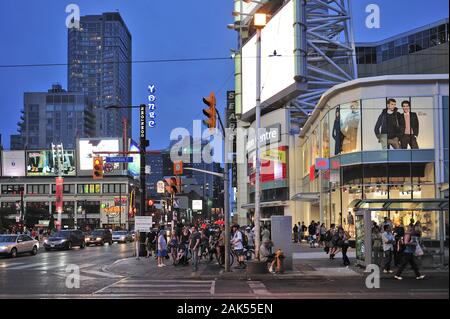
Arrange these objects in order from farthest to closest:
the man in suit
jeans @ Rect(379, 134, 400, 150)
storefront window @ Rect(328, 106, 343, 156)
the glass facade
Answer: storefront window @ Rect(328, 106, 343, 156) < jeans @ Rect(379, 134, 400, 150) < the man in suit < the glass facade

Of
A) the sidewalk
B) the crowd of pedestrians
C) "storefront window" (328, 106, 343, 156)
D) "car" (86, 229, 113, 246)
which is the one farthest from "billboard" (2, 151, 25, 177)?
the crowd of pedestrians

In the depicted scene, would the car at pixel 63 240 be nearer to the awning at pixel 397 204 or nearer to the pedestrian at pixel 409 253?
the awning at pixel 397 204

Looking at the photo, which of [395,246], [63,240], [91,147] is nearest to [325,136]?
[63,240]

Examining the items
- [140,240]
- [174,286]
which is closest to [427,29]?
[140,240]

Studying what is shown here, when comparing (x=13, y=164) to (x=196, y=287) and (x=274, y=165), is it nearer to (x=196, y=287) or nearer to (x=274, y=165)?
(x=274, y=165)

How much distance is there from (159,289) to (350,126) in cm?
2547

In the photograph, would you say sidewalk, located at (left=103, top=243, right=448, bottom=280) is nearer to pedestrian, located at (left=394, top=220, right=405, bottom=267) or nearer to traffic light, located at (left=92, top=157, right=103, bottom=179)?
pedestrian, located at (left=394, top=220, right=405, bottom=267)

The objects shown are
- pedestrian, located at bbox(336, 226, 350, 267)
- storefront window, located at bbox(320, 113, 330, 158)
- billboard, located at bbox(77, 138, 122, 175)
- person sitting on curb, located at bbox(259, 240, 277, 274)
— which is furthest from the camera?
billboard, located at bbox(77, 138, 122, 175)

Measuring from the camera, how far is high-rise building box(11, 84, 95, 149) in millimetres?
183250

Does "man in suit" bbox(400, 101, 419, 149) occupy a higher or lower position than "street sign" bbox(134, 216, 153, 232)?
higher

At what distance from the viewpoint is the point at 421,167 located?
36125 millimetres

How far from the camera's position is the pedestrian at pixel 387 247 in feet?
66.7

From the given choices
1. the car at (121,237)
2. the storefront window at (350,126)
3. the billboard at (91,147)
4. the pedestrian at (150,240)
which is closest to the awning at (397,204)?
the pedestrian at (150,240)

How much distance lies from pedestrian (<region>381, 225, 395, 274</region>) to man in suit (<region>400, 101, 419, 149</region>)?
56.0 feet
